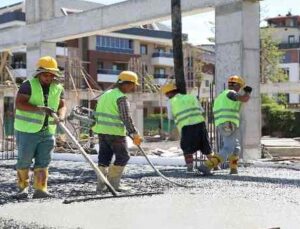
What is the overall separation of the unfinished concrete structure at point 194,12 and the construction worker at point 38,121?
5.85 m

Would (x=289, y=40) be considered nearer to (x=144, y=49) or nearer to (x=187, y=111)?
(x=144, y=49)

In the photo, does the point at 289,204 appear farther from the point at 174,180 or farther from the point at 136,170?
the point at 136,170

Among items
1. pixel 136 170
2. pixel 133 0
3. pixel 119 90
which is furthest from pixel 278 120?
pixel 119 90

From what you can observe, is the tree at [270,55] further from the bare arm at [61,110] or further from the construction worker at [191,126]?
the bare arm at [61,110]

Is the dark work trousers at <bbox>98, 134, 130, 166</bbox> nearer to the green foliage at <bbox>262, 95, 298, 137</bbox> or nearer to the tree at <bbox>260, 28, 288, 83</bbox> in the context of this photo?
the green foliage at <bbox>262, 95, 298, 137</bbox>

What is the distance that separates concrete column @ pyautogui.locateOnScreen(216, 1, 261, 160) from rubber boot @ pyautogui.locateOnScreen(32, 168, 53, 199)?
5900mm

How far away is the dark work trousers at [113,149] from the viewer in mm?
8453

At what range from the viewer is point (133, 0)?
15844mm

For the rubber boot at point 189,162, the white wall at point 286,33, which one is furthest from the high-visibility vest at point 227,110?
the white wall at point 286,33

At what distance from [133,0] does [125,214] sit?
33.6 feet

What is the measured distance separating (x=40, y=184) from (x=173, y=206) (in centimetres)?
215

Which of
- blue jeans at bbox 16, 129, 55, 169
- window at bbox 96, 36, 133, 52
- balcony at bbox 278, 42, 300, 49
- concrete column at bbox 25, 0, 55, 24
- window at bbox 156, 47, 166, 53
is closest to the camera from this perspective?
blue jeans at bbox 16, 129, 55, 169

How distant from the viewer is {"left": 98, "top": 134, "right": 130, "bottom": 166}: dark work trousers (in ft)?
27.7

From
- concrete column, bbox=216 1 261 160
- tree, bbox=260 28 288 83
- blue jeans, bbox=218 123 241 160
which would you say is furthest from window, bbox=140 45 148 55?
blue jeans, bbox=218 123 241 160
